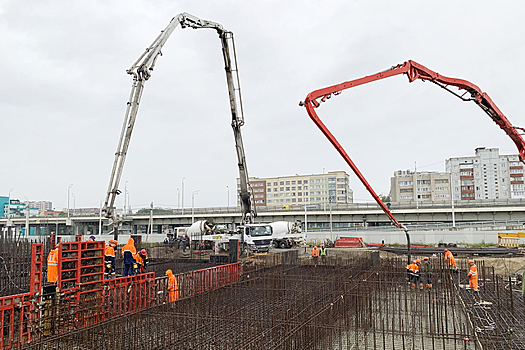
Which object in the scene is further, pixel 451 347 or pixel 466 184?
pixel 466 184

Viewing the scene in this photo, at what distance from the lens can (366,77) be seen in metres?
12.3

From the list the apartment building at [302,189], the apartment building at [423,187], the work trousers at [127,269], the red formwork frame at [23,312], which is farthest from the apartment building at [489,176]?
the red formwork frame at [23,312]

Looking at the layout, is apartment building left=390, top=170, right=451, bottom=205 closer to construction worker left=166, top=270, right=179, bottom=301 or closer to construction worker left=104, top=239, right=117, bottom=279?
construction worker left=104, top=239, right=117, bottom=279

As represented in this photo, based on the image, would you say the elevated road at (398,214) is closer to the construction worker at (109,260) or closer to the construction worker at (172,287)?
the construction worker at (109,260)

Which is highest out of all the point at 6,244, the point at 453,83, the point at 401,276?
the point at 453,83

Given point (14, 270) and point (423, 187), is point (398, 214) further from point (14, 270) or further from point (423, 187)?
point (423, 187)

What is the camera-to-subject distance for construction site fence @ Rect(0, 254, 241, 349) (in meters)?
8.08

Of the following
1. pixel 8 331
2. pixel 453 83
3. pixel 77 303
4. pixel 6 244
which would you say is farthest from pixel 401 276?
pixel 6 244

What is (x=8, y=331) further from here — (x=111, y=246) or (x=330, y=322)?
(x=330, y=322)

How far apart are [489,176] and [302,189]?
4711cm

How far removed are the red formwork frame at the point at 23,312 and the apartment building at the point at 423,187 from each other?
87095 millimetres

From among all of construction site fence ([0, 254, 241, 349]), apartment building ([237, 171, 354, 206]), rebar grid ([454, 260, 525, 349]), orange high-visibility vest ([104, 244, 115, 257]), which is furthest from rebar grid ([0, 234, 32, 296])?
apartment building ([237, 171, 354, 206])

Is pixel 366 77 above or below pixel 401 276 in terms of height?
above

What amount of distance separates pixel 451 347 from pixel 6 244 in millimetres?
20629
